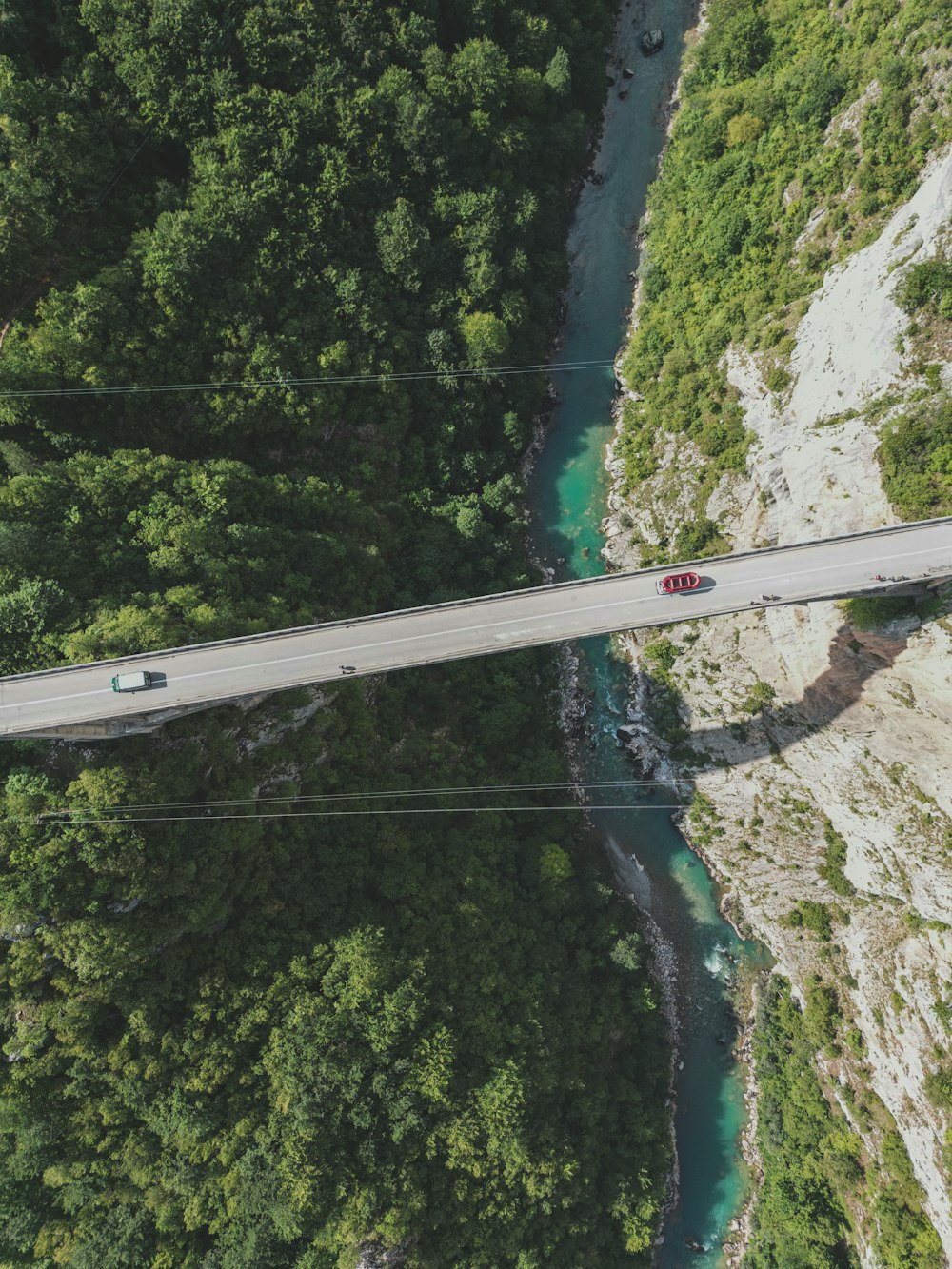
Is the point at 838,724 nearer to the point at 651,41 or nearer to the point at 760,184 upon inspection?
the point at 760,184

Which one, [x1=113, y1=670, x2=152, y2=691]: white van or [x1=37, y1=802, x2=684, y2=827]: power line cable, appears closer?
[x1=37, y1=802, x2=684, y2=827]: power line cable

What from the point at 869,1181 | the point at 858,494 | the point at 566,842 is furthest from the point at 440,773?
the point at 869,1181

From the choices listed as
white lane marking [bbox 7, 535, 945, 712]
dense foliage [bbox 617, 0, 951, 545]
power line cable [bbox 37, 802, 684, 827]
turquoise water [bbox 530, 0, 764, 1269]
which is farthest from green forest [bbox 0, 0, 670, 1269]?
dense foliage [bbox 617, 0, 951, 545]

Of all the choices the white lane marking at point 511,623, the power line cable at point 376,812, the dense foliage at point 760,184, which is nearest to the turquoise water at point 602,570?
the power line cable at point 376,812

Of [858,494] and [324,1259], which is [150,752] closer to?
[324,1259]

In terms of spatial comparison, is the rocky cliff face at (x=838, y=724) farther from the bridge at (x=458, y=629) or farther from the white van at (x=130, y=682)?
the white van at (x=130, y=682)

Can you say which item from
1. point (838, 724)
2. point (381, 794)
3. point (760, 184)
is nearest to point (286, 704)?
point (381, 794)

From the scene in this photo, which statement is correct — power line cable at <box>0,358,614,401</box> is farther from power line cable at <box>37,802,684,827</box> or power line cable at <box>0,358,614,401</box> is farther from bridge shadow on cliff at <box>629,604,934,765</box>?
bridge shadow on cliff at <box>629,604,934,765</box>
